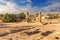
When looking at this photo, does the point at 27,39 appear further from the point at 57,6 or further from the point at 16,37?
the point at 57,6

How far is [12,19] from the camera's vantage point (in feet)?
97.6

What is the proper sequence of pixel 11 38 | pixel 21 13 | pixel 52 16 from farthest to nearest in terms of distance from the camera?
1. pixel 52 16
2. pixel 21 13
3. pixel 11 38

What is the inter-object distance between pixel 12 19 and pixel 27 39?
18.2 meters

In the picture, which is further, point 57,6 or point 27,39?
point 57,6

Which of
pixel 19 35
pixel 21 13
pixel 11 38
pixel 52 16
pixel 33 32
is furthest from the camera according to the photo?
pixel 52 16

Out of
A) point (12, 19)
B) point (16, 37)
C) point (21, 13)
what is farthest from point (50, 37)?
point (21, 13)

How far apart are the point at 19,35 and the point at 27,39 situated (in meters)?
0.98

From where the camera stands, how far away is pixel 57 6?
30953 mm

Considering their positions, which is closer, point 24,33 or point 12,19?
point 24,33

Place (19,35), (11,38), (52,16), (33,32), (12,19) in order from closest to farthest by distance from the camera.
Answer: (11,38), (19,35), (33,32), (12,19), (52,16)

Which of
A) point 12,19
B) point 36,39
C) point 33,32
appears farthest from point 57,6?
point 36,39

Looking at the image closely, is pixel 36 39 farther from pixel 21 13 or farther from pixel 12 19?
pixel 21 13

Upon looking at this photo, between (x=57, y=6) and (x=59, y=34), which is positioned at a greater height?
(x=57, y=6)

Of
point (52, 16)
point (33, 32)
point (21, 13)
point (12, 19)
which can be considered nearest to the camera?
point (33, 32)
